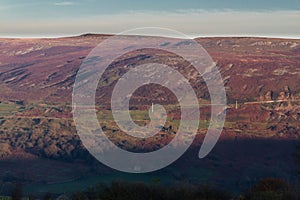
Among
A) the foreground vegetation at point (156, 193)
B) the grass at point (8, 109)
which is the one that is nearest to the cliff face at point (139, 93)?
the grass at point (8, 109)

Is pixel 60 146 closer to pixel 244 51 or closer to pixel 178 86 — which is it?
pixel 178 86

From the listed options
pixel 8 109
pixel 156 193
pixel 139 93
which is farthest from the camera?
pixel 139 93

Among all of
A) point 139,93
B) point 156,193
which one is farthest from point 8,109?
point 156,193

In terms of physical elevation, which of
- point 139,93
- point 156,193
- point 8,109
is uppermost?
point 156,193

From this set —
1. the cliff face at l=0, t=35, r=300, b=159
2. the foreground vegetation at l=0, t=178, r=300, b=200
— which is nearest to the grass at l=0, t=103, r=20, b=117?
the cliff face at l=0, t=35, r=300, b=159

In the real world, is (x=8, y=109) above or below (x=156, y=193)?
below

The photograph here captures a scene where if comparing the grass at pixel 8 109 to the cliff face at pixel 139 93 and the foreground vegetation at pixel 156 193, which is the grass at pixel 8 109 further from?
the foreground vegetation at pixel 156 193

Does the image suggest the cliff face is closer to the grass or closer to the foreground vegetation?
the grass

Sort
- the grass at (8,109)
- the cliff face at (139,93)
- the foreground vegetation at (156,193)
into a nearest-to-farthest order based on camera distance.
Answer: the foreground vegetation at (156,193) → the cliff face at (139,93) → the grass at (8,109)

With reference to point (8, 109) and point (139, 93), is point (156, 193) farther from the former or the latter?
point (139, 93)

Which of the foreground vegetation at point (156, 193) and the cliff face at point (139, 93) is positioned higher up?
the foreground vegetation at point (156, 193)

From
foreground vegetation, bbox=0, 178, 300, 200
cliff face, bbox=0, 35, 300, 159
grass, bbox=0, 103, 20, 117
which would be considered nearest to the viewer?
foreground vegetation, bbox=0, 178, 300, 200
